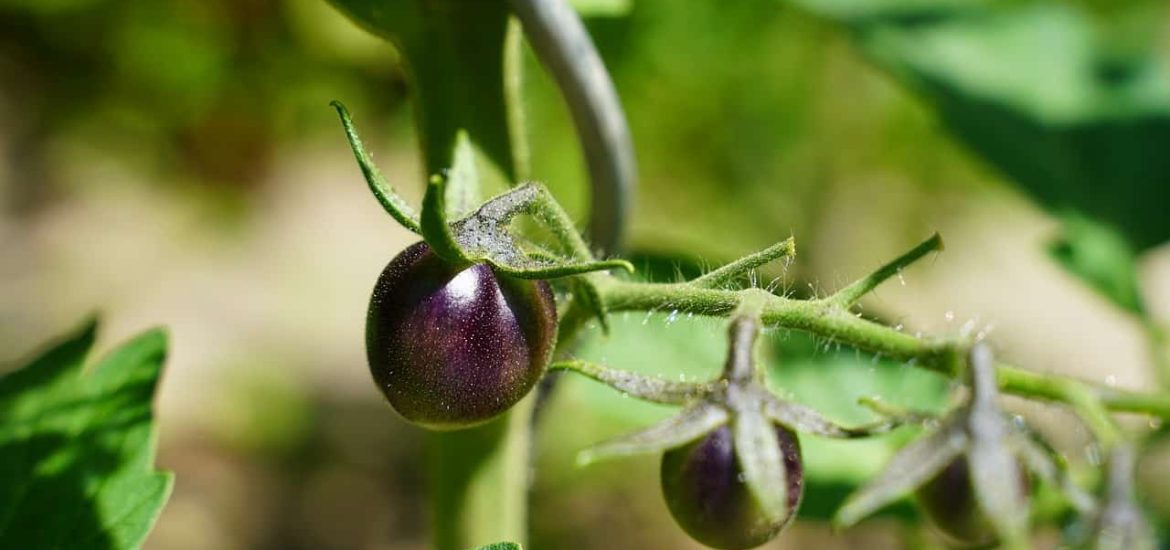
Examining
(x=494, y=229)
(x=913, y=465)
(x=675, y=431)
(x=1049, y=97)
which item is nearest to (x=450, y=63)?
(x=494, y=229)

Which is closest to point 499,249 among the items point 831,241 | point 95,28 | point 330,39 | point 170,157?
point 831,241

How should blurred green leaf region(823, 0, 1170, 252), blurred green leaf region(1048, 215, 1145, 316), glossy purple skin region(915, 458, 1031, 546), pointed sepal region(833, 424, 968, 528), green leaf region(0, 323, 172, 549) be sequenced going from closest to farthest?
1. pointed sepal region(833, 424, 968, 528)
2. glossy purple skin region(915, 458, 1031, 546)
3. green leaf region(0, 323, 172, 549)
4. blurred green leaf region(1048, 215, 1145, 316)
5. blurred green leaf region(823, 0, 1170, 252)

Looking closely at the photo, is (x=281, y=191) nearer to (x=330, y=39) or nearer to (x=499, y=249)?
(x=330, y=39)

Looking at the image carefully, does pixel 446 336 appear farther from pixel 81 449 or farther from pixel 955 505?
pixel 81 449

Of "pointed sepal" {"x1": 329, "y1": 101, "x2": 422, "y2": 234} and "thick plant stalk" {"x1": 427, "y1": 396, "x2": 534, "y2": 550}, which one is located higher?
"pointed sepal" {"x1": 329, "y1": 101, "x2": 422, "y2": 234}

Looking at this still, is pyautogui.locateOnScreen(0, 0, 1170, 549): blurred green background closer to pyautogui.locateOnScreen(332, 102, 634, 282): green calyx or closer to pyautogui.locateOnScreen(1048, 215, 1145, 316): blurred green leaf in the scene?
pyautogui.locateOnScreen(1048, 215, 1145, 316): blurred green leaf

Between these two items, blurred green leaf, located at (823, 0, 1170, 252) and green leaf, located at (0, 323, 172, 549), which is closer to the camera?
green leaf, located at (0, 323, 172, 549)

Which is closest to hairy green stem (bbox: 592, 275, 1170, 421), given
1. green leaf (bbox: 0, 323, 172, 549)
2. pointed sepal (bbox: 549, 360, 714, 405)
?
pointed sepal (bbox: 549, 360, 714, 405)
